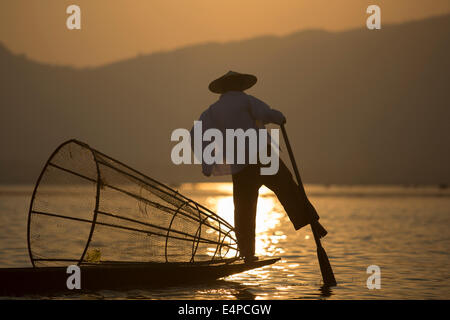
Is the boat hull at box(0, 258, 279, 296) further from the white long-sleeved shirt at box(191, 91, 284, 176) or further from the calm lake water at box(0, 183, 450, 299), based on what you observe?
the white long-sleeved shirt at box(191, 91, 284, 176)

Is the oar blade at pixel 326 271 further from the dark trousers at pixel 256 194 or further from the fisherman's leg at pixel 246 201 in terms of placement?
the fisherman's leg at pixel 246 201

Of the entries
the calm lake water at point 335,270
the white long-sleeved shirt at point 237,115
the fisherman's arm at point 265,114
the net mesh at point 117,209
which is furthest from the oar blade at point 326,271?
the fisherman's arm at point 265,114

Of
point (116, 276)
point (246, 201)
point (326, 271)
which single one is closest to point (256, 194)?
point (246, 201)

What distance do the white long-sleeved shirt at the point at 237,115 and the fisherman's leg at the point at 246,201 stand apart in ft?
0.48

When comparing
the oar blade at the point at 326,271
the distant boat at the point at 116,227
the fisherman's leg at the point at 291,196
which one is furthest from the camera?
the oar blade at the point at 326,271

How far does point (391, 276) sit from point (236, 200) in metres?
3.56

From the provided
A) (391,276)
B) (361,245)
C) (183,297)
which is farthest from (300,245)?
(183,297)

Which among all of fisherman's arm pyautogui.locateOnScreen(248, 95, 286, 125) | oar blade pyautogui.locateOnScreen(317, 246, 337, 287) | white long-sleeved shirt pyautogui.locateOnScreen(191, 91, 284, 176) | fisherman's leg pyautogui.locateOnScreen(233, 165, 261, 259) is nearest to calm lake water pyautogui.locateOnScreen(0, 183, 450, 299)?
oar blade pyautogui.locateOnScreen(317, 246, 337, 287)

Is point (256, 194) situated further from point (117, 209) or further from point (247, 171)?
point (117, 209)

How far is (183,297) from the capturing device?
28.9 feet

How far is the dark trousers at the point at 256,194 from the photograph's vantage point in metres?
9.69

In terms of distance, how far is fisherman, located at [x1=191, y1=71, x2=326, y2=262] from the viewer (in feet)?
31.7
